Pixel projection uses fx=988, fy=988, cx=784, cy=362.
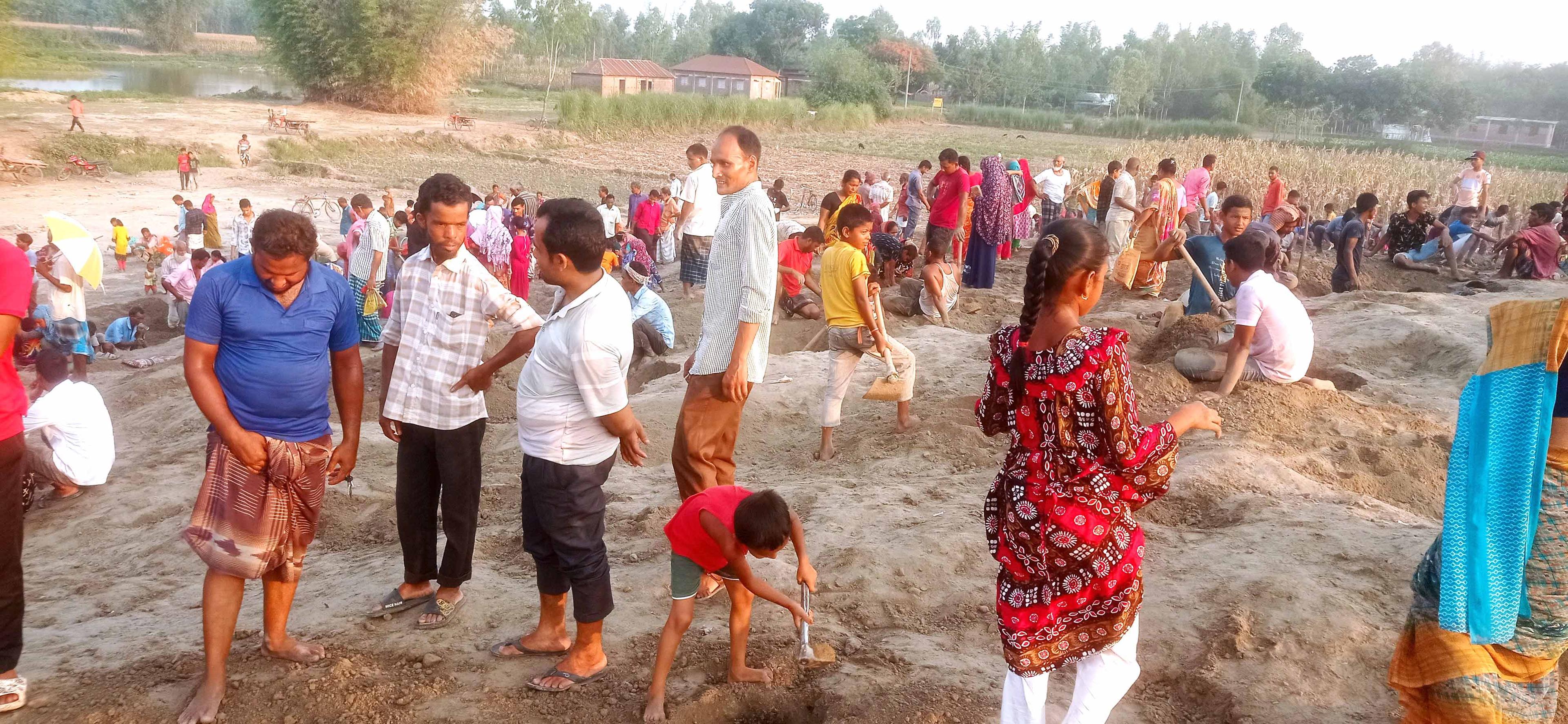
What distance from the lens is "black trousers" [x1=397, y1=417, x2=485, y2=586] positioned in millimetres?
3645

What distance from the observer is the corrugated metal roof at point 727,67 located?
203ft

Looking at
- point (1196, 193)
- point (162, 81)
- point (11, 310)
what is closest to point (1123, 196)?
point (1196, 193)

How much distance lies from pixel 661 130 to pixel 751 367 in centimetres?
3492

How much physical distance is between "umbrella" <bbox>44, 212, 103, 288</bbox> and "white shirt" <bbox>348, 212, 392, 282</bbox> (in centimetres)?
218

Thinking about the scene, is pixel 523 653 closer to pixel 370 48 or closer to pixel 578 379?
pixel 578 379

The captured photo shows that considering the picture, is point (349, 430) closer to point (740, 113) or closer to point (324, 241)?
point (324, 241)

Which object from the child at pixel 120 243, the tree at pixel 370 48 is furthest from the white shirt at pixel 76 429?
the tree at pixel 370 48

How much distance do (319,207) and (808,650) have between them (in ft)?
67.2

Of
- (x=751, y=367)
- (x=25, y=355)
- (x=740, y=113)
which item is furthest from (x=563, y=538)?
(x=740, y=113)

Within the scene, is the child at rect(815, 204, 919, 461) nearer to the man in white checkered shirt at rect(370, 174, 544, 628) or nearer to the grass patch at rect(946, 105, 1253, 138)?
the man in white checkered shirt at rect(370, 174, 544, 628)

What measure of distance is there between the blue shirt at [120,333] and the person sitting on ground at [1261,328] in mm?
11156

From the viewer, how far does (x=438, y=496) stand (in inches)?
150

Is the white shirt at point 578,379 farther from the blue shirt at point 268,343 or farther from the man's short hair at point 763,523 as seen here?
the blue shirt at point 268,343

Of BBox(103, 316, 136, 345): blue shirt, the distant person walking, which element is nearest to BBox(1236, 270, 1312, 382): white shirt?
BBox(103, 316, 136, 345): blue shirt
